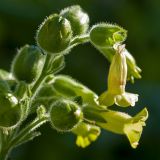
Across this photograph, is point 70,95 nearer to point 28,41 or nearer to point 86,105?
point 86,105

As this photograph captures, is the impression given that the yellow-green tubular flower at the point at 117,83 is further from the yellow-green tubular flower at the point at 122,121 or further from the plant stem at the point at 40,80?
the plant stem at the point at 40,80

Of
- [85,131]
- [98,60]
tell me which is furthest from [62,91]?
[98,60]

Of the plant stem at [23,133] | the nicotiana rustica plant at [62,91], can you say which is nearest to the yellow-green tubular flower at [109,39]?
the nicotiana rustica plant at [62,91]

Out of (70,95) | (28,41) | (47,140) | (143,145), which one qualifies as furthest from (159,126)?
(70,95)

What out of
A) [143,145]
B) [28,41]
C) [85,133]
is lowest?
[143,145]

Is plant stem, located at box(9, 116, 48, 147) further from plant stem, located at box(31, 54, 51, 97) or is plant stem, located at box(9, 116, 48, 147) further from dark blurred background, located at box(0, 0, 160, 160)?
dark blurred background, located at box(0, 0, 160, 160)

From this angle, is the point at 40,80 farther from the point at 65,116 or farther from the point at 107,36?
the point at 107,36
